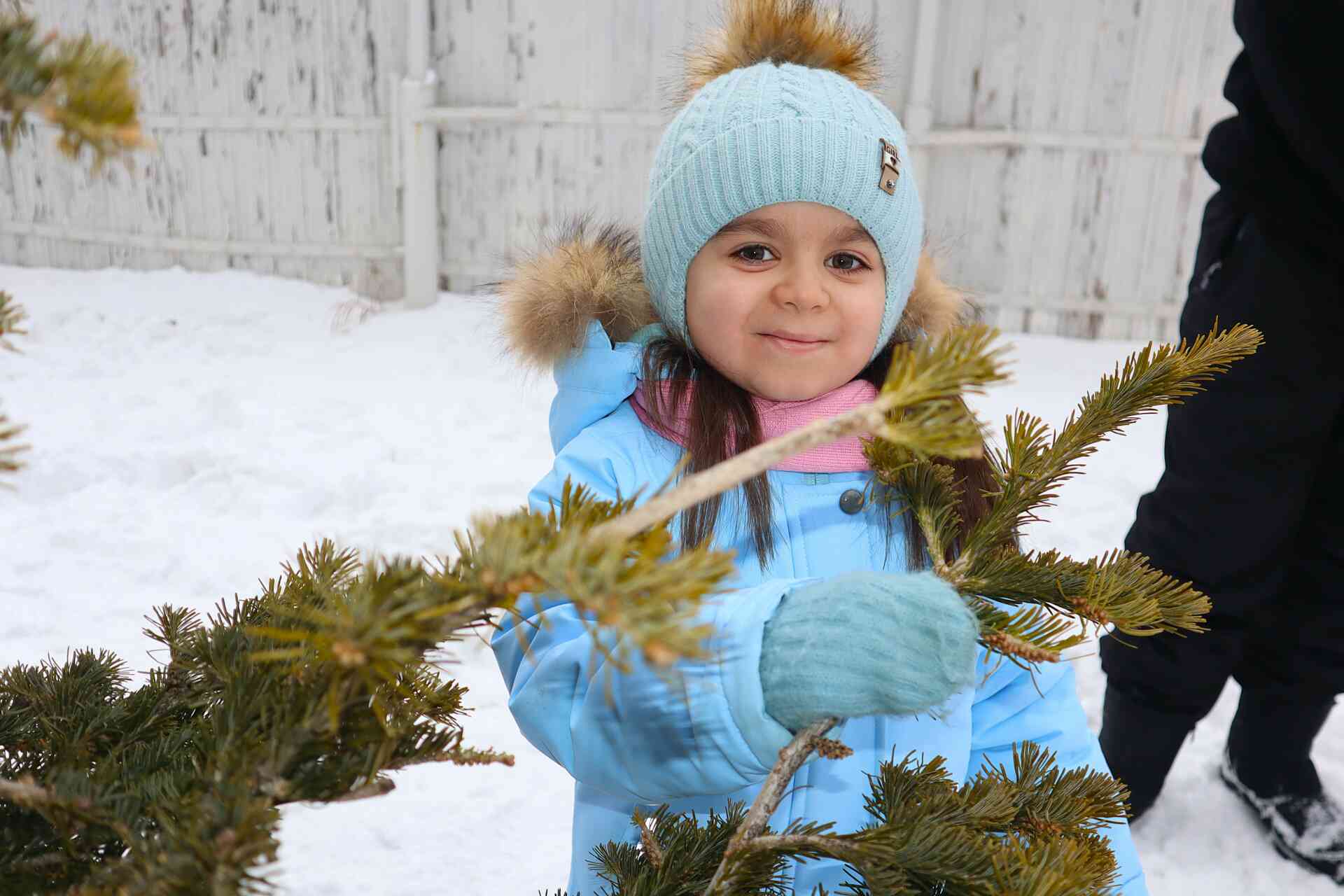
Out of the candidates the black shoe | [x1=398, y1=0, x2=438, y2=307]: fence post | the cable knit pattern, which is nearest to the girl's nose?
the cable knit pattern

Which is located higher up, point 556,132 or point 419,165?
point 556,132

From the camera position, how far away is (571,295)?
1.36 m

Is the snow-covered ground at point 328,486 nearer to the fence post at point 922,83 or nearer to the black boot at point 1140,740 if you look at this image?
the black boot at point 1140,740

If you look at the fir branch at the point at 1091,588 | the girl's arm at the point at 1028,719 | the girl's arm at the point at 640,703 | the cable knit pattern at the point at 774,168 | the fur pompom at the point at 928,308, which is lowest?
the girl's arm at the point at 1028,719

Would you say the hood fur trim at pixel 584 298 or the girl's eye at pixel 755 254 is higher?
the girl's eye at pixel 755 254

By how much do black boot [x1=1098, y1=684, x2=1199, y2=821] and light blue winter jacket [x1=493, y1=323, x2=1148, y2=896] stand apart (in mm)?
889

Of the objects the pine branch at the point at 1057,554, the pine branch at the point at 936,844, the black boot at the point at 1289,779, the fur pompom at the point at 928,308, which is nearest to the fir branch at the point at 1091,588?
the pine branch at the point at 1057,554

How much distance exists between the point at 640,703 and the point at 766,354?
0.56 metres

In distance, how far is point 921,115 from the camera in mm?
5555

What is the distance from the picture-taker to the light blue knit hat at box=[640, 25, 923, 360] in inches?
48.7

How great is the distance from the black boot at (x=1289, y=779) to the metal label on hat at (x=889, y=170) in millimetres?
1570

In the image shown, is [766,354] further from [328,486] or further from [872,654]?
[328,486]

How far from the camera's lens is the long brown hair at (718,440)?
119cm

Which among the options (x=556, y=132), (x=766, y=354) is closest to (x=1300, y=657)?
(x=766, y=354)
